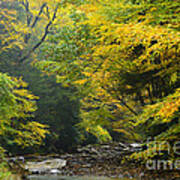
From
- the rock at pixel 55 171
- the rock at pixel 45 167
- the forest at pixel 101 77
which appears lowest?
the rock at pixel 55 171

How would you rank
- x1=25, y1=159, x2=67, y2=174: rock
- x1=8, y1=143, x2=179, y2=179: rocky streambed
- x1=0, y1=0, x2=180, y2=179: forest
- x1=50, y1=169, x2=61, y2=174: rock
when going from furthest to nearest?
x1=25, y1=159, x2=67, y2=174: rock < x1=50, y1=169, x2=61, y2=174: rock < x1=8, y1=143, x2=179, y2=179: rocky streambed < x1=0, y1=0, x2=180, y2=179: forest

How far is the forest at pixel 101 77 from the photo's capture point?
540 centimetres

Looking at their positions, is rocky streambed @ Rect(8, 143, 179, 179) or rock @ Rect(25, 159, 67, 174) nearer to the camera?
rocky streambed @ Rect(8, 143, 179, 179)

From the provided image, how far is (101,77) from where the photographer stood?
786 centimetres

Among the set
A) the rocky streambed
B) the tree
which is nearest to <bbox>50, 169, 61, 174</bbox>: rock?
the rocky streambed

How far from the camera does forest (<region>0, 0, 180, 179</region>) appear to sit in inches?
213

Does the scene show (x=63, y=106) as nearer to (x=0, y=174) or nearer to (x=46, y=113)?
(x=46, y=113)

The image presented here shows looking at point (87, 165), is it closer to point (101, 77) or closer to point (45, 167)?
point (45, 167)

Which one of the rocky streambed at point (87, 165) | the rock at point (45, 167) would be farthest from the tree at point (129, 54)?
the rock at point (45, 167)

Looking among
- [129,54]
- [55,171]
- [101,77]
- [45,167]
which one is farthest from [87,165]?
[129,54]

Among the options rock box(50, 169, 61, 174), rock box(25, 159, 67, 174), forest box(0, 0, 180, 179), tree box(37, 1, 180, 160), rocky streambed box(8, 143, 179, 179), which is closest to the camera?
tree box(37, 1, 180, 160)

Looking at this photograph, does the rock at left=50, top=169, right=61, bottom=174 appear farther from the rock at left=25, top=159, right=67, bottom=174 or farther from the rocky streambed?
the rock at left=25, top=159, right=67, bottom=174

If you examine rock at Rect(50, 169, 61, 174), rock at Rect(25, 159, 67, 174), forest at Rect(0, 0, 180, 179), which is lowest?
rock at Rect(50, 169, 61, 174)

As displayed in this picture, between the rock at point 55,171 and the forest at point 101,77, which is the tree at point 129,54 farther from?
the rock at point 55,171
